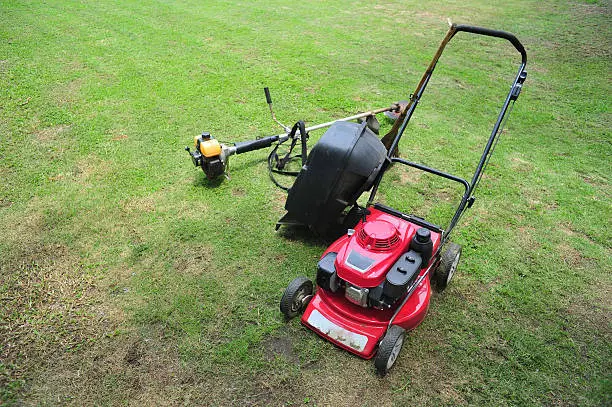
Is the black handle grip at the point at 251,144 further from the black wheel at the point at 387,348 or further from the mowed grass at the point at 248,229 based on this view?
the black wheel at the point at 387,348

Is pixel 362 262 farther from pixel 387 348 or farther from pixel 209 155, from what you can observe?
pixel 209 155

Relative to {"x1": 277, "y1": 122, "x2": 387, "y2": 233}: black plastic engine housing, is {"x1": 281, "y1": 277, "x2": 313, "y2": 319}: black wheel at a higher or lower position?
lower

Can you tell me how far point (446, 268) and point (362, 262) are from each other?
99cm

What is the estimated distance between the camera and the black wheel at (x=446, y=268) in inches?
146

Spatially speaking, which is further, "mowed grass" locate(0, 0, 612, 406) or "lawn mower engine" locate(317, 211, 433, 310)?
"mowed grass" locate(0, 0, 612, 406)

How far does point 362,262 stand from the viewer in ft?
10.1

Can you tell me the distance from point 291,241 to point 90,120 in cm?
381

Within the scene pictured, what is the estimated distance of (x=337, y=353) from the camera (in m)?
3.26

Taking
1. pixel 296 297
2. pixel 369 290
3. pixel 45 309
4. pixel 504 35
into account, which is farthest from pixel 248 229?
pixel 504 35

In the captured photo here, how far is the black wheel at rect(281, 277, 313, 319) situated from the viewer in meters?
3.35

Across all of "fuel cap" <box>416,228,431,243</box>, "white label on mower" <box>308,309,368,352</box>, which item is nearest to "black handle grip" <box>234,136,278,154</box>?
"white label on mower" <box>308,309,368,352</box>

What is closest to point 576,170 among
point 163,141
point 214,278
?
point 214,278

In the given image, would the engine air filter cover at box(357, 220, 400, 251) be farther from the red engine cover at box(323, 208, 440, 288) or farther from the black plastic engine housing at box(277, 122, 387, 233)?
the black plastic engine housing at box(277, 122, 387, 233)

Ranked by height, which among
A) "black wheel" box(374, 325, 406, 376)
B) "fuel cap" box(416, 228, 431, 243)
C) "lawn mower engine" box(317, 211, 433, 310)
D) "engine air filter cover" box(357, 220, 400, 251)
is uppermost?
"fuel cap" box(416, 228, 431, 243)
